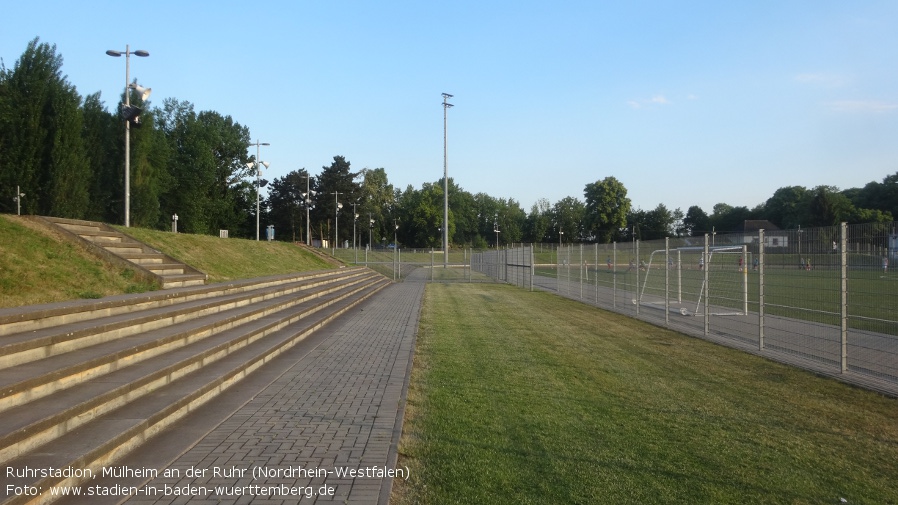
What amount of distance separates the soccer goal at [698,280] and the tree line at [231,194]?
22.0 m

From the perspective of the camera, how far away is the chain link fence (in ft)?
29.0

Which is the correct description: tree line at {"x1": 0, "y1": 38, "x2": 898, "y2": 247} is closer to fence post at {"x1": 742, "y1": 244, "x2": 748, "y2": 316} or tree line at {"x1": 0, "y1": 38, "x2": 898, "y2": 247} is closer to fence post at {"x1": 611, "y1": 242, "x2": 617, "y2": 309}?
fence post at {"x1": 611, "y1": 242, "x2": 617, "y2": 309}

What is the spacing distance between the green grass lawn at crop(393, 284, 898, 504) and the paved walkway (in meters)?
0.29

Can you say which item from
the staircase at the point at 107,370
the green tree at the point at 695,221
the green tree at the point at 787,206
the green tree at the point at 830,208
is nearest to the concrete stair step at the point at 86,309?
the staircase at the point at 107,370

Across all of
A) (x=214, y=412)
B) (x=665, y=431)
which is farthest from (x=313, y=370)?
(x=665, y=431)

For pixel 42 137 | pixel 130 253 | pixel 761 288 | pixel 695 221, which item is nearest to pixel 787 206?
pixel 695 221

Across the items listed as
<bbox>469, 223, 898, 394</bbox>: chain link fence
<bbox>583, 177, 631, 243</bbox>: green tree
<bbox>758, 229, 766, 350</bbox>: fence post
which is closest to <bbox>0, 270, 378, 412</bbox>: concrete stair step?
<bbox>469, 223, 898, 394</bbox>: chain link fence

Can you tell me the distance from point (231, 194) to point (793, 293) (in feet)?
244

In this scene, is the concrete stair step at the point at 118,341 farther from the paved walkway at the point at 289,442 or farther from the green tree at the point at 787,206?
the green tree at the point at 787,206

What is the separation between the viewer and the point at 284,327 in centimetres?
1245

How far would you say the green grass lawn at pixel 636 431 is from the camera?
15.2 feet

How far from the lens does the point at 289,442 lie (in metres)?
5.73

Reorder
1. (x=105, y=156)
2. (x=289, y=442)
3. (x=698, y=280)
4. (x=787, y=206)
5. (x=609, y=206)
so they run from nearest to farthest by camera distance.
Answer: (x=289, y=442) < (x=698, y=280) < (x=105, y=156) < (x=609, y=206) < (x=787, y=206)

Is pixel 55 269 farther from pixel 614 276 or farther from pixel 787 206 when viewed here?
pixel 787 206
